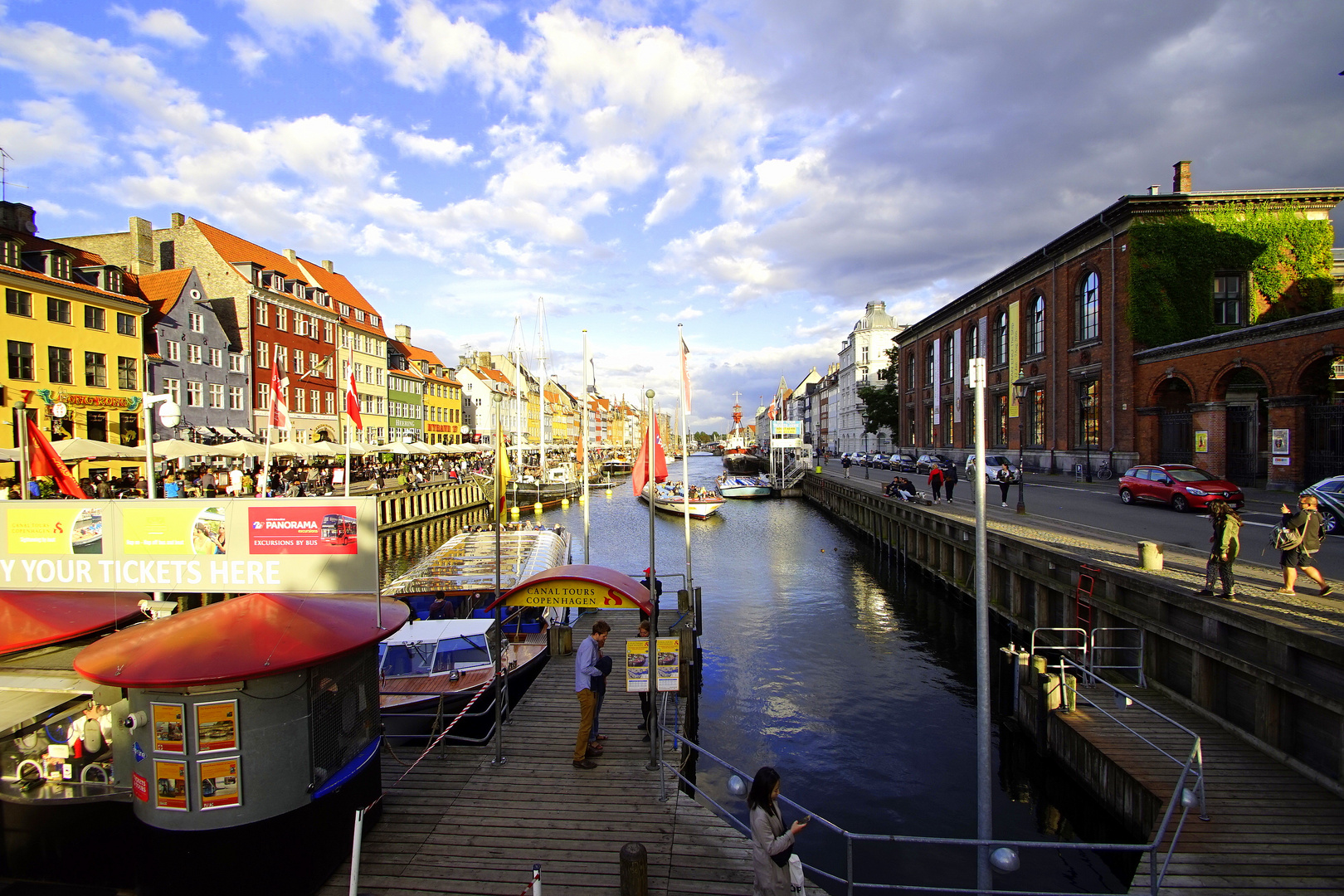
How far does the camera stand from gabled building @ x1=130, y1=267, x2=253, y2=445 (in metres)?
43.8

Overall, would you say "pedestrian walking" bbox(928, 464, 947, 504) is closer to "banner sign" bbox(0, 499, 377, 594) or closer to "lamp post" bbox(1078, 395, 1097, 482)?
"lamp post" bbox(1078, 395, 1097, 482)

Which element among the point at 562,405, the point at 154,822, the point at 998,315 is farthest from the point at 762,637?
the point at 562,405

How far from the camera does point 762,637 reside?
22.6 meters

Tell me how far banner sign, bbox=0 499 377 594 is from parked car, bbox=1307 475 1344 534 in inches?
980

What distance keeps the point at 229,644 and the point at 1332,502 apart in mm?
26845

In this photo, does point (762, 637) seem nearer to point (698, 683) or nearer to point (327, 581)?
point (698, 683)

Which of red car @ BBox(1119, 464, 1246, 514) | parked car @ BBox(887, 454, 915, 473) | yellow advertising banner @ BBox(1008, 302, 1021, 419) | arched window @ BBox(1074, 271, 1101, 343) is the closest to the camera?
red car @ BBox(1119, 464, 1246, 514)

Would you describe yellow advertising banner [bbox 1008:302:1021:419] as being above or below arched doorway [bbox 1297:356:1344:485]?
above

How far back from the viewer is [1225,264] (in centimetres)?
4153

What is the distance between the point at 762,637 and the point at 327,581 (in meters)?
16.7

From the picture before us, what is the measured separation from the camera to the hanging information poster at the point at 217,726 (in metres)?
6.34

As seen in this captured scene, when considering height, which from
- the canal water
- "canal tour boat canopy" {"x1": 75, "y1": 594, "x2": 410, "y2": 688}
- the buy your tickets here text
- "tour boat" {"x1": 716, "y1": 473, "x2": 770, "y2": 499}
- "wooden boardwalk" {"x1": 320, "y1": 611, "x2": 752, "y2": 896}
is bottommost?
the canal water

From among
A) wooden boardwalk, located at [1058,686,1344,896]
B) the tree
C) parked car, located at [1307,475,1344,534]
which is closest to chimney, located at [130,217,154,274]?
wooden boardwalk, located at [1058,686,1344,896]

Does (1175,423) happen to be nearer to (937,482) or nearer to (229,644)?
(937,482)
